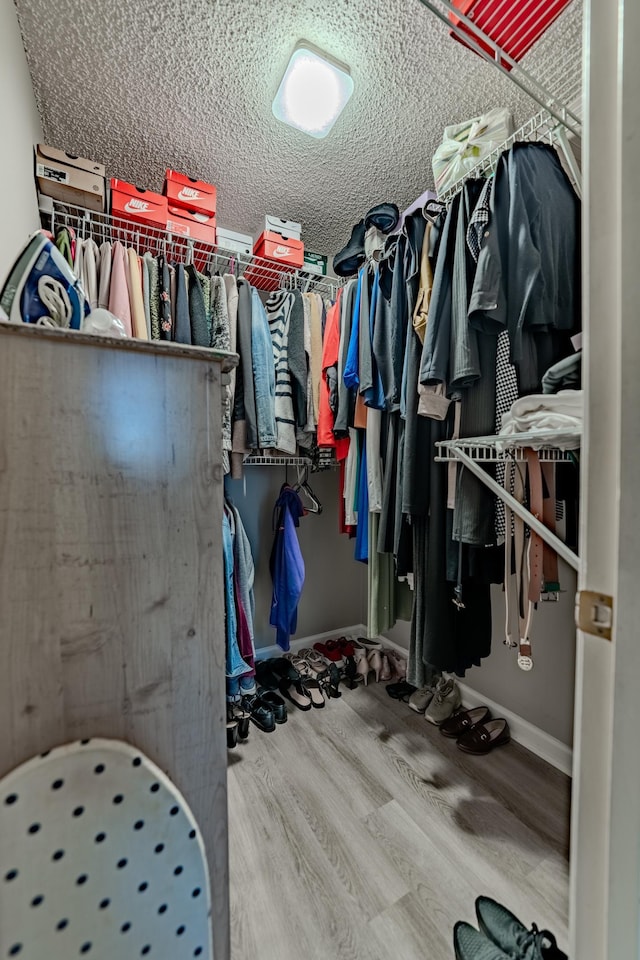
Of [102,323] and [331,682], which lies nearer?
[102,323]

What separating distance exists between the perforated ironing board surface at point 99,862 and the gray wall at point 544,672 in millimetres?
1426

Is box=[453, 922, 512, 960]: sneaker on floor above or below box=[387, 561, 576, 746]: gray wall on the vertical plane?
below

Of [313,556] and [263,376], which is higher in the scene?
[263,376]

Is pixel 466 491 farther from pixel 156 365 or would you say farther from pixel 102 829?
pixel 102 829

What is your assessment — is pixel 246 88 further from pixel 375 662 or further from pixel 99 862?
pixel 375 662

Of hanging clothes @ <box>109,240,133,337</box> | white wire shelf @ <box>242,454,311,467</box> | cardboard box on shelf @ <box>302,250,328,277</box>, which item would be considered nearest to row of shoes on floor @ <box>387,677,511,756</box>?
white wire shelf @ <box>242,454,311,467</box>

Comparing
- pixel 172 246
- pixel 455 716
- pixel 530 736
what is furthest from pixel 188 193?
pixel 530 736

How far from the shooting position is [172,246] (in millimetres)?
1692

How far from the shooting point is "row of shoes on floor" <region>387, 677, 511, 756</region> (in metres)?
→ 1.55

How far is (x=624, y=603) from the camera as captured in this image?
0.47m

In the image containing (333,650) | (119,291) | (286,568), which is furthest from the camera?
(333,650)

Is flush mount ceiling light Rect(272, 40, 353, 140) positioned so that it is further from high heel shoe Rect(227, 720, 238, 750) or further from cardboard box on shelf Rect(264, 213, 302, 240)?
high heel shoe Rect(227, 720, 238, 750)

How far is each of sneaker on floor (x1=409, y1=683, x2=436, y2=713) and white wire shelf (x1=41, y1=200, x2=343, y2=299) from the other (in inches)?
87.2

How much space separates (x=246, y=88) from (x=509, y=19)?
89 centimetres
